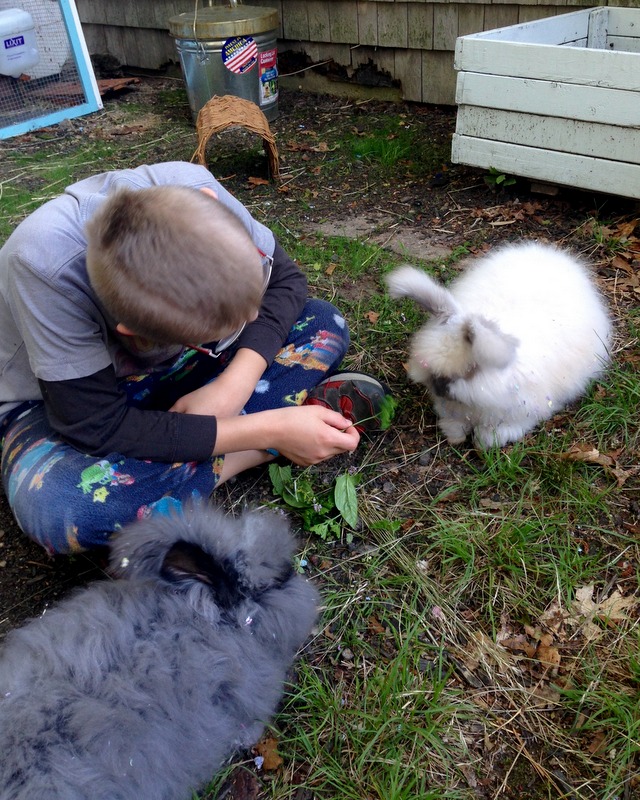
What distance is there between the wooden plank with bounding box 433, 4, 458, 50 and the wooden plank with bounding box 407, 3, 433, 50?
39 mm

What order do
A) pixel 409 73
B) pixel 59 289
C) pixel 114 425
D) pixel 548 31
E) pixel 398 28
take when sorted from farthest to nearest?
pixel 409 73 → pixel 398 28 → pixel 548 31 → pixel 114 425 → pixel 59 289

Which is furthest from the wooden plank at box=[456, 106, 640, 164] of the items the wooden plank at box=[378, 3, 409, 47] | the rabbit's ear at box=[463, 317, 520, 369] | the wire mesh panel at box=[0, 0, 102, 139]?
the wire mesh panel at box=[0, 0, 102, 139]

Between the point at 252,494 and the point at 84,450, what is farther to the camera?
the point at 252,494

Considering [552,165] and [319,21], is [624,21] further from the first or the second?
[319,21]

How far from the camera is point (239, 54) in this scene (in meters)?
A: 4.42

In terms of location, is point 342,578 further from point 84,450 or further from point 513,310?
point 513,310

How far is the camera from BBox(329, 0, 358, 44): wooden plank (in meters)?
4.80

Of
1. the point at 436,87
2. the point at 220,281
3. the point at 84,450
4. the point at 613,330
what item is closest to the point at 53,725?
the point at 84,450

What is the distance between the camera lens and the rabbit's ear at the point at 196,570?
1.31 m

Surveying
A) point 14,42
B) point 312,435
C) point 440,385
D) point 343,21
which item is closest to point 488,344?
point 440,385

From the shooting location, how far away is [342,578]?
1726mm

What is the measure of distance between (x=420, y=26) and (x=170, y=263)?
158 inches

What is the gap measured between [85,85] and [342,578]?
496 cm

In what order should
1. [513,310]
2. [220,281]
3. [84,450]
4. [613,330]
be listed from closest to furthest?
[220,281] → [84,450] → [513,310] → [613,330]
